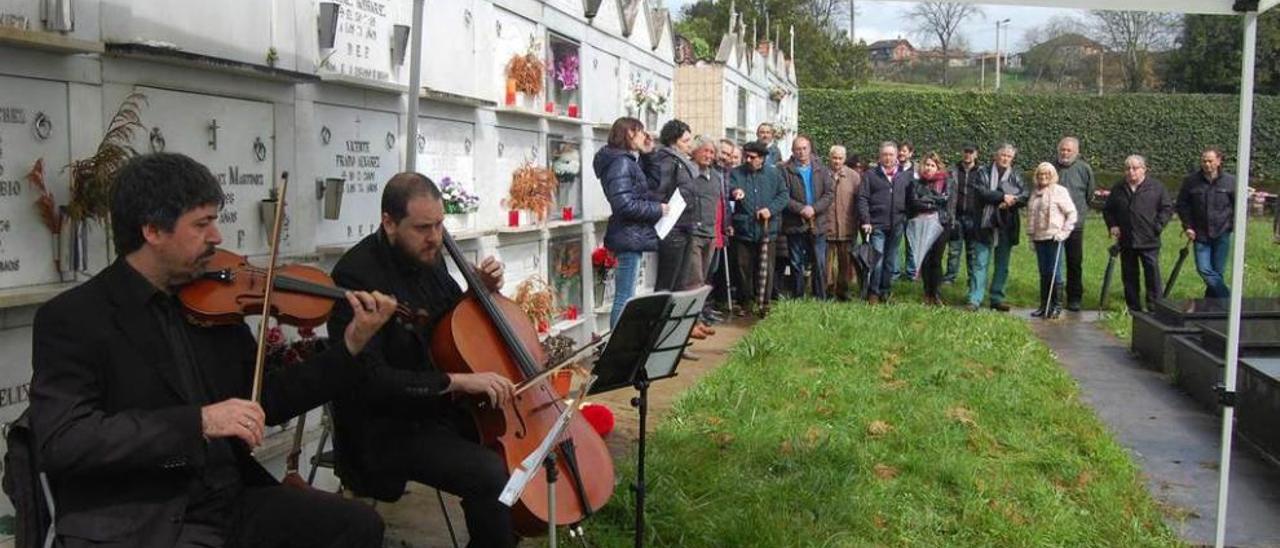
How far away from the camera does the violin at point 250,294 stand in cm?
303

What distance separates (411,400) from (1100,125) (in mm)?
34944

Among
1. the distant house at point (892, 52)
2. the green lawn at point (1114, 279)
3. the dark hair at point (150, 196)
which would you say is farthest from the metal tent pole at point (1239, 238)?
the distant house at point (892, 52)

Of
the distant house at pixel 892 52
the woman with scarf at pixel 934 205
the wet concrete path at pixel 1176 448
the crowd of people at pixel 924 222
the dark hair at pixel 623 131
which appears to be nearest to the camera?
the wet concrete path at pixel 1176 448

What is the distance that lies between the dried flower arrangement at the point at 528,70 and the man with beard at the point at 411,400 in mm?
3697

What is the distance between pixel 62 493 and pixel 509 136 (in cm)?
517

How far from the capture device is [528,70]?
770 centimetres

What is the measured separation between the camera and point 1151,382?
328 inches

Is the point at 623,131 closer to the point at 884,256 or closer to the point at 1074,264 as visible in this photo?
the point at 884,256

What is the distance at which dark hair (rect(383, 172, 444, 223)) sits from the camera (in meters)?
3.92

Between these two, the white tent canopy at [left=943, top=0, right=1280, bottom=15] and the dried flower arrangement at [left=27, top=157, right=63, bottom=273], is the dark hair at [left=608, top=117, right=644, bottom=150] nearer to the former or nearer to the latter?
the white tent canopy at [left=943, top=0, right=1280, bottom=15]

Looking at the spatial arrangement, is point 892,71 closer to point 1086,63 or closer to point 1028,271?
point 1086,63

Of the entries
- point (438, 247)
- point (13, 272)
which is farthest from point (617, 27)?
point (13, 272)

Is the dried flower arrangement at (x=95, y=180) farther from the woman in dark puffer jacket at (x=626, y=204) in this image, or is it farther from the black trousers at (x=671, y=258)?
the black trousers at (x=671, y=258)

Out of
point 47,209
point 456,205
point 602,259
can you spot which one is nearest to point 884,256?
point 602,259
